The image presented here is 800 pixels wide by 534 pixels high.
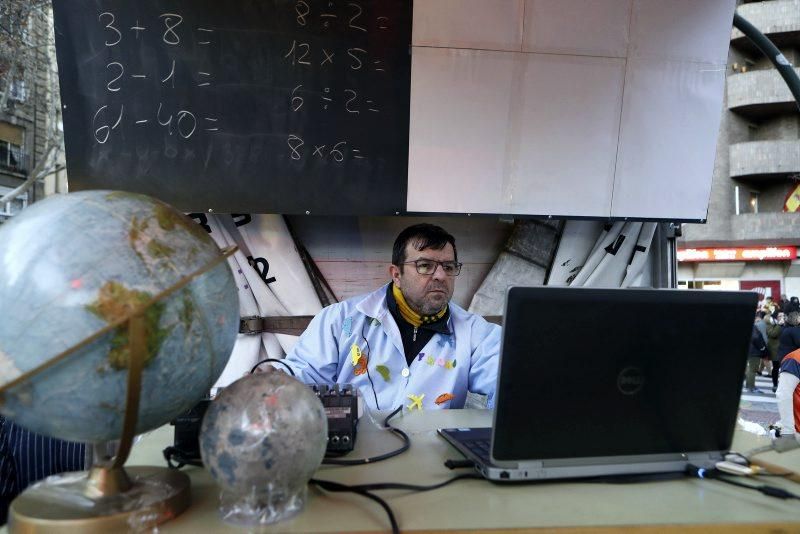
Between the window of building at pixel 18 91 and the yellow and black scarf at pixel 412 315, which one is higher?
the window of building at pixel 18 91

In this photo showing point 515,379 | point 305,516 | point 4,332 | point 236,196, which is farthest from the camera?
point 236,196

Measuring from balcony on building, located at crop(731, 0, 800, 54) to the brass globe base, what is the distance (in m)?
20.3

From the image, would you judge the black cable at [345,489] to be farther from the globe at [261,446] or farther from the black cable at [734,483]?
the black cable at [734,483]

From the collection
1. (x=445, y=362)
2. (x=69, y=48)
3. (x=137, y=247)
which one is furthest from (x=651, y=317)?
(x=69, y=48)

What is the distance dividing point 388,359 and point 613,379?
1.37m

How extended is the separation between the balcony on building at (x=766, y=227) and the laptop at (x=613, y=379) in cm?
1898

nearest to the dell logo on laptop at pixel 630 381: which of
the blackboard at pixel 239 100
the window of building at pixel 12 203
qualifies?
the blackboard at pixel 239 100

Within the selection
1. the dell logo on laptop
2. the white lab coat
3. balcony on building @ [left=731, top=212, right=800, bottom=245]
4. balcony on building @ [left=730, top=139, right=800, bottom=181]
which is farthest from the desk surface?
balcony on building @ [left=730, top=139, right=800, bottom=181]

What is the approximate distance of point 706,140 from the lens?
2.92 metres

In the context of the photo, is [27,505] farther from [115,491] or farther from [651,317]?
[651,317]

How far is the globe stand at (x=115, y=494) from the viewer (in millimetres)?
775

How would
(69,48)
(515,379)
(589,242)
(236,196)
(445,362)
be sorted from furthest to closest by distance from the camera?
(589,242) < (236,196) < (69,48) < (445,362) < (515,379)

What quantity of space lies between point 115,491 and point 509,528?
65cm

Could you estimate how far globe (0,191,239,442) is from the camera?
2.50 ft
